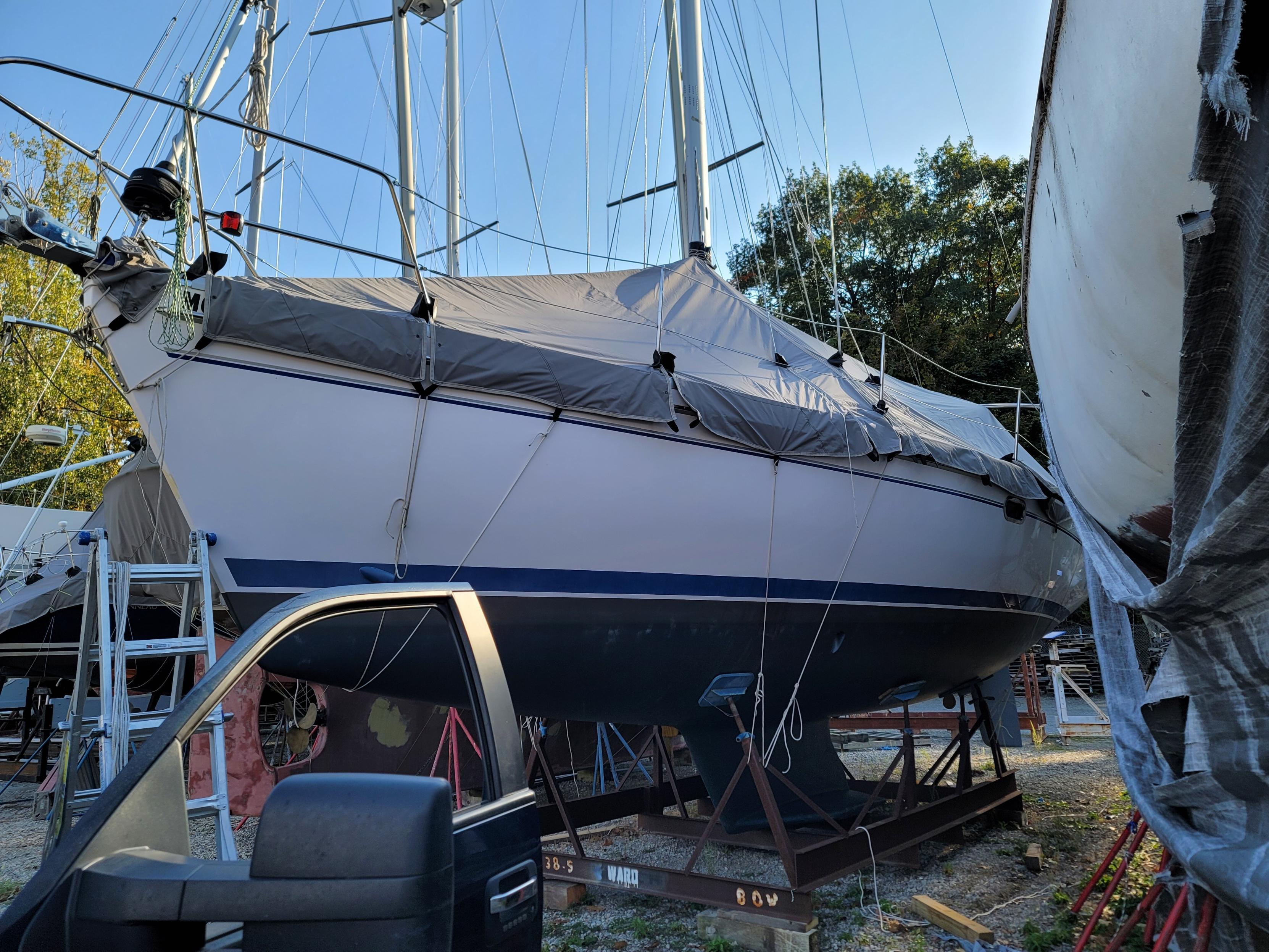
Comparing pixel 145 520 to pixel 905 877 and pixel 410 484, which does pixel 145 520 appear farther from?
pixel 905 877

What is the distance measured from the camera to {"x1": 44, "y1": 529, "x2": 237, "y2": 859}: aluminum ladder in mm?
3375

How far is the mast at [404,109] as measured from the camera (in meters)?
9.55

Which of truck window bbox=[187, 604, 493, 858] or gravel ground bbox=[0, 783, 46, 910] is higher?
truck window bbox=[187, 604, 493, 858]

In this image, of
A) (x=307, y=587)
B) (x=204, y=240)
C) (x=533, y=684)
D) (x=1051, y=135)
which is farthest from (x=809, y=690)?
(x=204, y=240)

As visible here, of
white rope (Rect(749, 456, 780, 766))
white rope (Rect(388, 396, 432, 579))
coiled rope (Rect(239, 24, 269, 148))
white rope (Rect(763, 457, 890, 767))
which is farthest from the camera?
coiled rope (Rect(239, 24, 269, 148))

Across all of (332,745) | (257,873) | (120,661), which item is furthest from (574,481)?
(332,745)

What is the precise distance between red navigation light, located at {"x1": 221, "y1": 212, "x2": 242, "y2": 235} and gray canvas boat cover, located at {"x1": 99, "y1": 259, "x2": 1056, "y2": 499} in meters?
0.21

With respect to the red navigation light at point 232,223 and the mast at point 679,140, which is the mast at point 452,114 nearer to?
the mast at point 679,140

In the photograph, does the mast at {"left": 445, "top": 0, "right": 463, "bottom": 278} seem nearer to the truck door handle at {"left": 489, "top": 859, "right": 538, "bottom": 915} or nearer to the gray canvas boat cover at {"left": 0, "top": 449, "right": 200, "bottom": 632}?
the gray canvas boat cover at {"left": 0, "top": 449, "right": 200, "bottom": 632}

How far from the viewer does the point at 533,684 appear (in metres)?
4.13

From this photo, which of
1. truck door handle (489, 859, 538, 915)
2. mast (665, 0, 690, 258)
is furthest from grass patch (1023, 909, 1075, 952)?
mast (665, 0, 690, 258)

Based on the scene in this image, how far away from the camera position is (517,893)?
1547 millimetres

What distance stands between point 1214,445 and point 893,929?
276cm

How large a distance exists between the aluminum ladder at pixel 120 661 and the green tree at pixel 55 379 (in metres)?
12.6
